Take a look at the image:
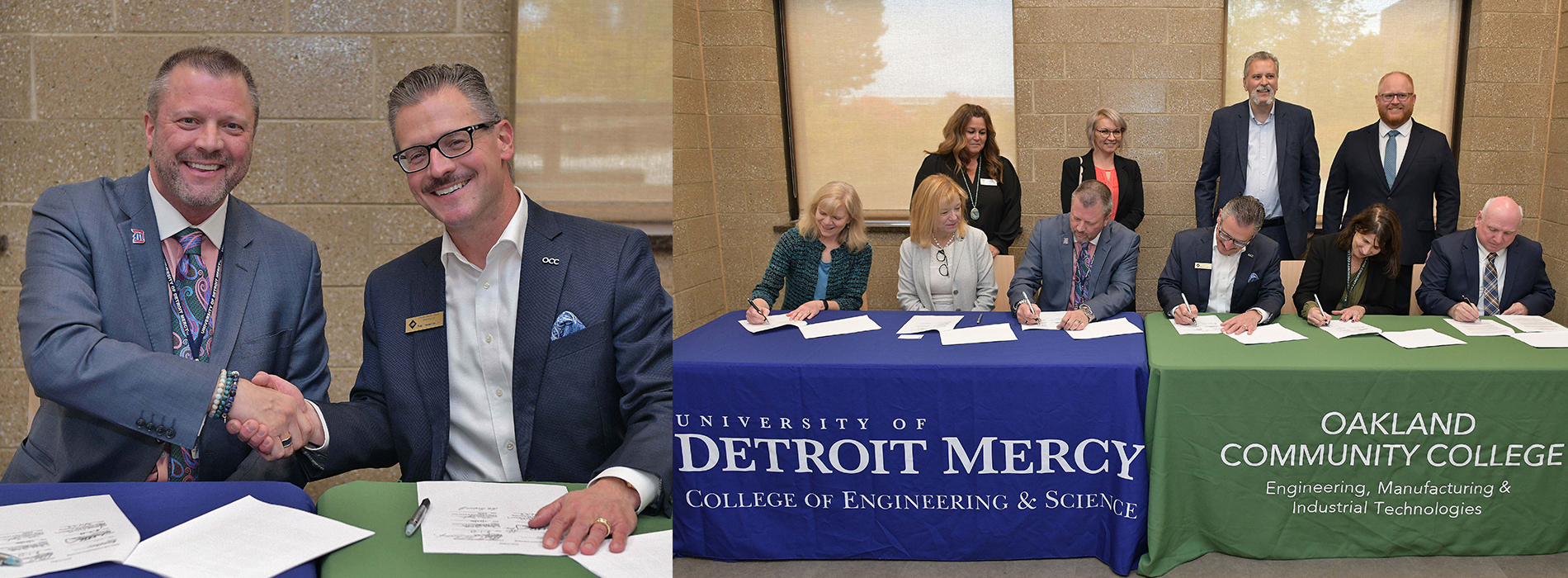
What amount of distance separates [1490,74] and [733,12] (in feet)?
12.0

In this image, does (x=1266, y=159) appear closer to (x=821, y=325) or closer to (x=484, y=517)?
(x=821, y=325)

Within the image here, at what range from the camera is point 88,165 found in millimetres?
1600

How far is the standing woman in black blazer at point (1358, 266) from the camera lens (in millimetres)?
3119

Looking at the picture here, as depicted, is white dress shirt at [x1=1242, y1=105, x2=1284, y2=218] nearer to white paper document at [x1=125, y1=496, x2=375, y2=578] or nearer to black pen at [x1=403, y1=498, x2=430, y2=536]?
black pen at [x1=403, y1=498, x2=430, y2=536]

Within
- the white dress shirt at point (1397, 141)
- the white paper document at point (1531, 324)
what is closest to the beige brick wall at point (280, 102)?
the white paper document at point (1531, 324)

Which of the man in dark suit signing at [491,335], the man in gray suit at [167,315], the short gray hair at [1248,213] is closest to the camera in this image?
the man in gray suit at [167,315]

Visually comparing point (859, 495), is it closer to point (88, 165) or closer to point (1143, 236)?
point (88, 165)

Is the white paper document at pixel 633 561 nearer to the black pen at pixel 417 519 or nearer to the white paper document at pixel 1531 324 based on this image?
the black pen at pixel 417 519

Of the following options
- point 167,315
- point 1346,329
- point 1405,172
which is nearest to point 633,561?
point 167,315

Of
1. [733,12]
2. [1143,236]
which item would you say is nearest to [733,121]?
[733,12]

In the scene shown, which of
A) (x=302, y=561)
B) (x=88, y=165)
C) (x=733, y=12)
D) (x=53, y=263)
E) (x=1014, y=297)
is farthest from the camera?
(x=733, y=12)

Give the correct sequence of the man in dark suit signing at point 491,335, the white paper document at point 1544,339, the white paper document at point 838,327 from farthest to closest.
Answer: the white paper document at point 838,327 → the white paper document at point 1544,339 → the man in dark suit signing at point 491,335

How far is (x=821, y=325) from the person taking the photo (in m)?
2.69

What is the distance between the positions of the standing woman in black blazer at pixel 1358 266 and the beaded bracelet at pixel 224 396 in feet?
9.92
